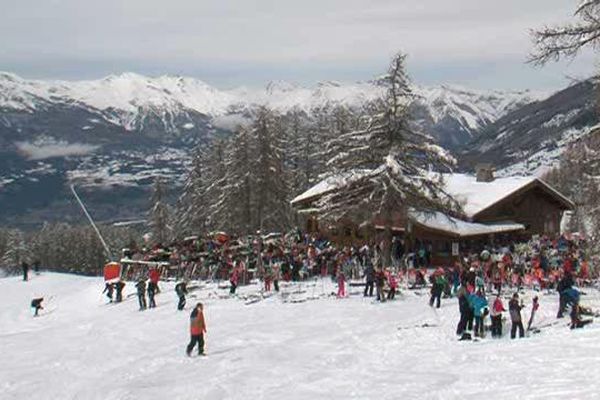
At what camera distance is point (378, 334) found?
24.5 m

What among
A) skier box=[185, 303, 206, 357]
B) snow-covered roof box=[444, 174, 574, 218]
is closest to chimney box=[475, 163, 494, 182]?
snow-covered roof box=[444, 174, 574, 218]

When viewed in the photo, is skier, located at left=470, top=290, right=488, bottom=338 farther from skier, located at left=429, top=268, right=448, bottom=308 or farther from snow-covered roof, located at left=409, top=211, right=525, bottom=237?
snow-covered roof, located at left=409, top=211, right=525, bottom=237

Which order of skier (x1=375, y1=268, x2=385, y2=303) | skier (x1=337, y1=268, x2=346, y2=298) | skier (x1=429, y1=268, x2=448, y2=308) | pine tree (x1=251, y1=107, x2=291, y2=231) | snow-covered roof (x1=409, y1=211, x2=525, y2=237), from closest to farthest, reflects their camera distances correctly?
skier (x1=429, y1=268, x2=448, y2=308) < skier (x1=375, y1=268, x2=385, y2=303) < skier (x1=337, y1=268, x2=346, y2=298) < snow-covered roof (x1=409, y1=211, x2=525, y2=237) < pine tree (x1=251, y1=107, x2=291, y2=231)

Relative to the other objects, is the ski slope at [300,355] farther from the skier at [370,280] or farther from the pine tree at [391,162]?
the pine tree at [391,162]

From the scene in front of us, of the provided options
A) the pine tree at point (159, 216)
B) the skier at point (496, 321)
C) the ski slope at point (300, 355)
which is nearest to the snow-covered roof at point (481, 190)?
the ski slope at point (300, 355)

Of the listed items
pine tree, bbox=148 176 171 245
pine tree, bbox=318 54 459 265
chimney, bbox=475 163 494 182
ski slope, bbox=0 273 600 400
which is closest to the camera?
ski slope, bbox=0 273 600 400

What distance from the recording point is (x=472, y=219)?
44.4 m

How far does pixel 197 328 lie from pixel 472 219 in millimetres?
25261

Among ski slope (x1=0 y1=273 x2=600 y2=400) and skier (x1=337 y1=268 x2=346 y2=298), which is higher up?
skier (x1=337 y1=268 x2=346 y2=298)

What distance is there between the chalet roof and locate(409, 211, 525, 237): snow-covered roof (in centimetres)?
110

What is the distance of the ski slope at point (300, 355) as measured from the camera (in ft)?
57.2

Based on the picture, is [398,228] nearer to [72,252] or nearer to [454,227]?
[454,227]

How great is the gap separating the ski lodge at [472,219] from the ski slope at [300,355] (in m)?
9.49

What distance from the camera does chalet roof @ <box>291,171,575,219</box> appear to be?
45062mm
